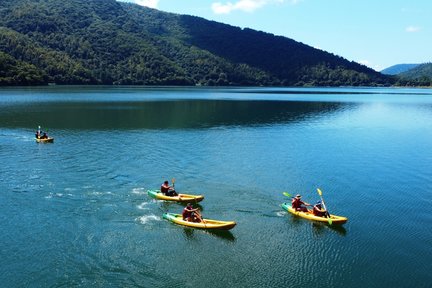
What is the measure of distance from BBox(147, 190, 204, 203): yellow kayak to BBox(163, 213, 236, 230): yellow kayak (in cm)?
364

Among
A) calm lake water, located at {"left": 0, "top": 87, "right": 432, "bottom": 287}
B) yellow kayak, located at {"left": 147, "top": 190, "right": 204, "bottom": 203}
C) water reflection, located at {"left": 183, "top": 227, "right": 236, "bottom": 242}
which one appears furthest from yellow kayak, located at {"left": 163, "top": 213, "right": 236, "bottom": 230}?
yellow kayak, located at {"left": 147, "top": 190, "right": 204, "bottom": 203}

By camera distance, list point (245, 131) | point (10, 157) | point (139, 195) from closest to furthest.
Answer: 1. point (139, 195)
2. point (10, 157)
3. point (245, 131)

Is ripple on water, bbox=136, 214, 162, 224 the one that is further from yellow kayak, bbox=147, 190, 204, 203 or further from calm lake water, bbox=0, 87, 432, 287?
yellow kayak, bbox=147, 190, 204, 203

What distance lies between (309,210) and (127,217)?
1500cm

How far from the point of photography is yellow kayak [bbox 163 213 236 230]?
105ft

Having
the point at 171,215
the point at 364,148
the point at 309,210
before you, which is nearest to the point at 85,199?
the point at 171,215

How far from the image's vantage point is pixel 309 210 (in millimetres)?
36344

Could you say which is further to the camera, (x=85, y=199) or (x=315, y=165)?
(x=315, y=165)

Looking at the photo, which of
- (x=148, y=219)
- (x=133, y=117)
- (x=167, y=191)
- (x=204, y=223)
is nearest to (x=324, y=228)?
(x=204, y=223)

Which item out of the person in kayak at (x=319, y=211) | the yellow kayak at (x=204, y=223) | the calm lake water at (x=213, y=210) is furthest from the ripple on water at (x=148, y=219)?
the person in kayak at (x=319, y=211)

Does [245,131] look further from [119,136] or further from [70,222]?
[70,222]

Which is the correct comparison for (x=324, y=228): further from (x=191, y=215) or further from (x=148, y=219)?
(x=148, y=219)

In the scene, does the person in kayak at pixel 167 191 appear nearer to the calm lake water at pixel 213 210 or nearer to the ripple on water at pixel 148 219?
the calm lake water at pixel 213 210

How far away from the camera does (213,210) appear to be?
37.1 meters
